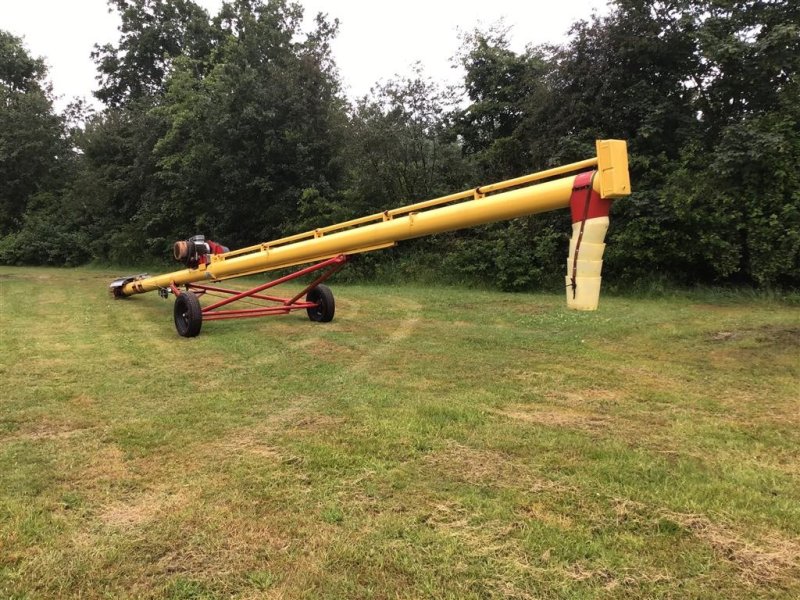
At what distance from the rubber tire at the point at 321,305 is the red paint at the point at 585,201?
5.56 metres

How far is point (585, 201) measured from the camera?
4895 mm

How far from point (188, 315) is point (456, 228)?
4.64 meters

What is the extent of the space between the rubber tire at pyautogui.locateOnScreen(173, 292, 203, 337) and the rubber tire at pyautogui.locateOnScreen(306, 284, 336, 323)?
205cm

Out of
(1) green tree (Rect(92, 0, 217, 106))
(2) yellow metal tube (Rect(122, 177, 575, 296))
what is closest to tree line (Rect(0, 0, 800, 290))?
(1) green tree (Rect(92, 0, 217, 106))

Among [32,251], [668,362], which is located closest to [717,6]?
[668,362]

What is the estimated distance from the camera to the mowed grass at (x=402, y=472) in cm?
251

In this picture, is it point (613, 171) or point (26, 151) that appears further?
point (26, 151)

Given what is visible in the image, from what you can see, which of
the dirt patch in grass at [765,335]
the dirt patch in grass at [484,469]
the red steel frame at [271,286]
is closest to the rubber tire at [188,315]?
the red steel frame at [271,286]

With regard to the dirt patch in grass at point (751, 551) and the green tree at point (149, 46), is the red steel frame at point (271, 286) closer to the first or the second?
the dirt patch in grass at point (751, 551)

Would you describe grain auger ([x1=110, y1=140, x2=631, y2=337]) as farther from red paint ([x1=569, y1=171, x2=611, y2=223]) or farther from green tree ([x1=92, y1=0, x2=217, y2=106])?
green tree ([x1=92, y1=0, x2=217, y2=106])

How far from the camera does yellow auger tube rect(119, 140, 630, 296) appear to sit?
15.6 feet

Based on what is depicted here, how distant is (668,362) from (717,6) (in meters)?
11.4

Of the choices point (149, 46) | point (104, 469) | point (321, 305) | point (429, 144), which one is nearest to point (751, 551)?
point (104, 469)

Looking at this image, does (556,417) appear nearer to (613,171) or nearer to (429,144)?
(613,171)
